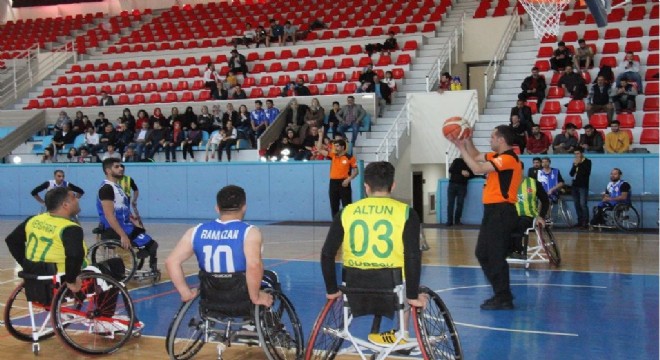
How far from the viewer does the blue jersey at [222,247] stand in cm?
536

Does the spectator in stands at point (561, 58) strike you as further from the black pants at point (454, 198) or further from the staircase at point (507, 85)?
the black pants at point (454, 198)

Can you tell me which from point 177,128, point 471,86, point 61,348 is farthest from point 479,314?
point 471,86

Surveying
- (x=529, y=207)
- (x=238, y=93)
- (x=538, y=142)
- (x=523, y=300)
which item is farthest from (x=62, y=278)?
(x=238, y=93)

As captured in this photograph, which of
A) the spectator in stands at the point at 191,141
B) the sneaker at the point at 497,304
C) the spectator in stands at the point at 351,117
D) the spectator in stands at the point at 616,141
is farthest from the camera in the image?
the spectator in stands at the point at 191,141

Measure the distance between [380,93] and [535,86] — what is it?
152 inches

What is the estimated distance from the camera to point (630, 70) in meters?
18.7

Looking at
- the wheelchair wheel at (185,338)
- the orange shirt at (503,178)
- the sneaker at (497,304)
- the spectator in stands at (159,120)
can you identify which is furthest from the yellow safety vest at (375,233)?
the spectator in stands at (159,120)

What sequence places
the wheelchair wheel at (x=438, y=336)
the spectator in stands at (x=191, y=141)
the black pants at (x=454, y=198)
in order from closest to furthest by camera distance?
1. the wheelchair wheel at (x=438, y=336)
2. the black pants at (x=454, y=198)
3. the spectator in stands at (x=191, y=141)

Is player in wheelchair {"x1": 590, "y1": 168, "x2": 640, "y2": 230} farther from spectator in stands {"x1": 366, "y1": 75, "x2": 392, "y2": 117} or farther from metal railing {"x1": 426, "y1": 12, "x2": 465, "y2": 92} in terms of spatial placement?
spectator in stands {"x1": 366, "y1": 75, "x2": 392, "y2": 117}

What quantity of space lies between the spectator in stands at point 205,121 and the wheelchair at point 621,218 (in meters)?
10.1

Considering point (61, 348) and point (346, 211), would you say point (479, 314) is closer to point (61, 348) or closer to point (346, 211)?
point (346, 211)

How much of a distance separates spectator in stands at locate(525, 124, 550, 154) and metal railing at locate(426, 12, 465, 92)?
3492 millimetres

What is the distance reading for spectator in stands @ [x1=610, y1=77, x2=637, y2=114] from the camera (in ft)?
59.0

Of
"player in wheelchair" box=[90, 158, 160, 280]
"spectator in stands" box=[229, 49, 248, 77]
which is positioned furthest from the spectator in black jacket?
"player in wheelchair" box=[90, 158, 160, 280]
